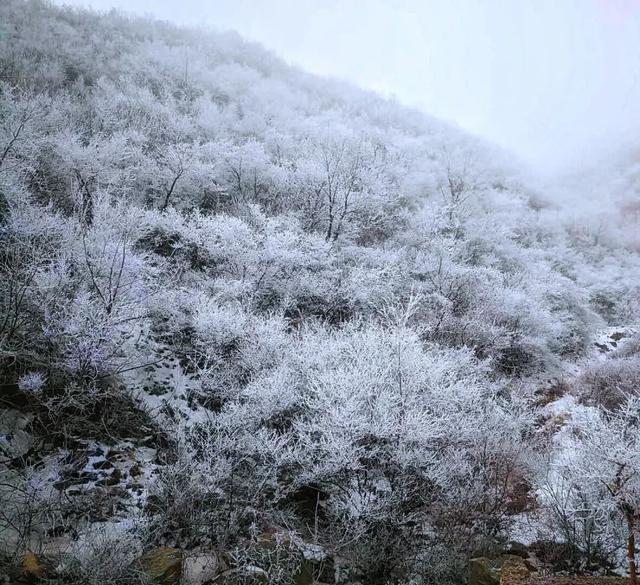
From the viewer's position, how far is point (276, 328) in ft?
39.5

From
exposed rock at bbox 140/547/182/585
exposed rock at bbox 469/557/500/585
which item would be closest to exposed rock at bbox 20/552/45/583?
exposed rock at bbox 140/547/182/585

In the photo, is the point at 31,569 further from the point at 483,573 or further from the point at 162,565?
the point at 483,573

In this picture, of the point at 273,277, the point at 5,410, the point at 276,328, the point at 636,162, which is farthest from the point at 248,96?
the point at 636,162

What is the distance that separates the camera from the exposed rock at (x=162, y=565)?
243 inches

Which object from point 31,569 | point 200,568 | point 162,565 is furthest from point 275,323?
point 31,569

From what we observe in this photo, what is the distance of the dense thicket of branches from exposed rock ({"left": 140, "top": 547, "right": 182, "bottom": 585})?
31 cm

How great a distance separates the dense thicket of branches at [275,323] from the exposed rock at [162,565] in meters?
0.31

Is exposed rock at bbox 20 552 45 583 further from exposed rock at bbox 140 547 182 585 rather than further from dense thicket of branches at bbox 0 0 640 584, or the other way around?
exposed rock at bbox 140 547 182 585

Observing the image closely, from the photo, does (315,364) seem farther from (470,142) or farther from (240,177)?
(470,142)

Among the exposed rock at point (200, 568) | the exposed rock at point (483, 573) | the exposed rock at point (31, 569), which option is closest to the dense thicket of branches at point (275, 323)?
the exposed rock at point (200, 568)

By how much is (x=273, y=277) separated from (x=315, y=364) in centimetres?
527

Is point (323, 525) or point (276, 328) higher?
point (276, 328)

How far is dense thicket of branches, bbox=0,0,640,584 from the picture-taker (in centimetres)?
830

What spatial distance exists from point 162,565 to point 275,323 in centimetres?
673
